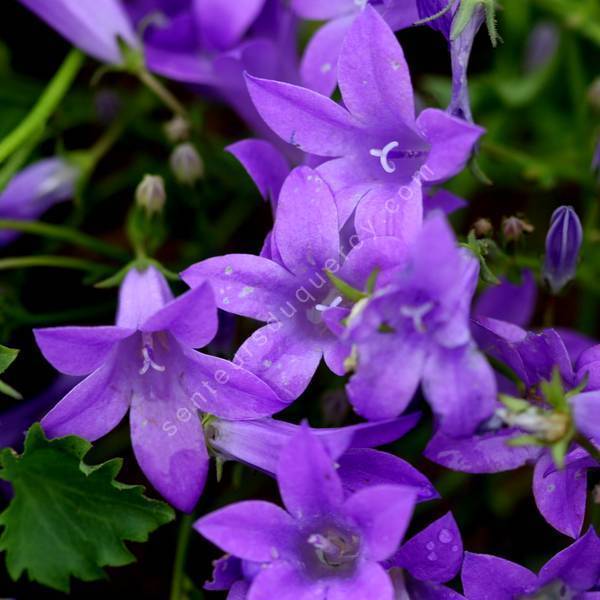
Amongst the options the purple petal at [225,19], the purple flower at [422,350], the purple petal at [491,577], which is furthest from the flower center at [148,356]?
the purple petal at [225,19]

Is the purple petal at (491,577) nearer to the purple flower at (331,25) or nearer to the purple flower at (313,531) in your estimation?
the purple flower at (313,531)

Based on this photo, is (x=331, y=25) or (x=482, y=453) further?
(x=331, y=25)

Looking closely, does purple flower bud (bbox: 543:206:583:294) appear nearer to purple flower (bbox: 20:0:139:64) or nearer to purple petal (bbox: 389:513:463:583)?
purple petal (bbox: 389:513:463:583)

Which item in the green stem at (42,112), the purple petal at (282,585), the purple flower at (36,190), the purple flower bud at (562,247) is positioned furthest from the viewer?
the purple flower at (36,190)

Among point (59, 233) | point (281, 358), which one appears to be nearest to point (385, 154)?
point (281, 358)

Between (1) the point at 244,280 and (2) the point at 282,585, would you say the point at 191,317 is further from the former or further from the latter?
(2) the point at 282,585

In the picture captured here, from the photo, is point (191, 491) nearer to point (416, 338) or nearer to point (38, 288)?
point (416, 338)
